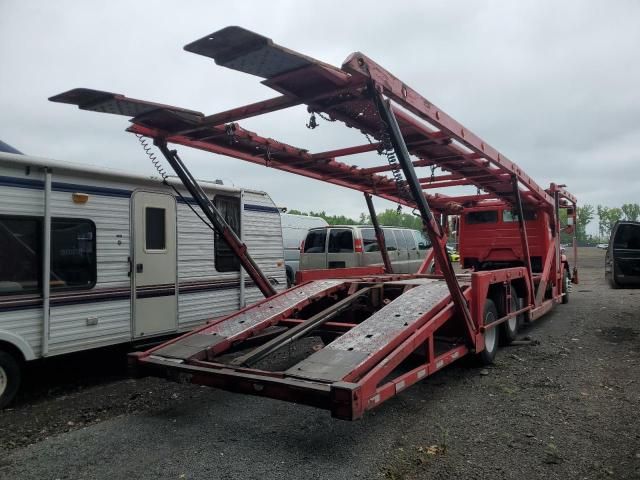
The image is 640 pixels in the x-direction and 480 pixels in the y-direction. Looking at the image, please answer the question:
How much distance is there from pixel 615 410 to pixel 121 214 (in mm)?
5800

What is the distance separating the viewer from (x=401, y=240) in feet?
45.5

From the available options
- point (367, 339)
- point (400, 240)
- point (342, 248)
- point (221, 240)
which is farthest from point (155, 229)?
point (400, 240)

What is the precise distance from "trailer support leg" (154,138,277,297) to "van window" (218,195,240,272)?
1079mm

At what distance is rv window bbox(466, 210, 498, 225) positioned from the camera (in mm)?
9680

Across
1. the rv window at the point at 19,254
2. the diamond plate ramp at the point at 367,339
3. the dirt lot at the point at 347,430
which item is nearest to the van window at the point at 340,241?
the dirt lot at the point at 347,430

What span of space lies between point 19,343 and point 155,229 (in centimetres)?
219

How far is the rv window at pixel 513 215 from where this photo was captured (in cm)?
931

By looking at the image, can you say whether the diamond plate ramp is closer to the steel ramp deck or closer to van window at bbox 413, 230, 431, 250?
the steel ramp deck

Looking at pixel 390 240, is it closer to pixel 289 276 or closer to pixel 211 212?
pixel 289 276

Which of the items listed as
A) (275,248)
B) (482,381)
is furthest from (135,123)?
(482,381)

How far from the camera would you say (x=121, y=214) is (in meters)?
6.02

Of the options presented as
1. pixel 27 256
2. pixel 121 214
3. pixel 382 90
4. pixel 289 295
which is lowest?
pixel 289 295

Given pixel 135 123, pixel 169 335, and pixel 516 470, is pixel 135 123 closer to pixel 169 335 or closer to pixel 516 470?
pixel 169 335

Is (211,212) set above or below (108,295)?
above
